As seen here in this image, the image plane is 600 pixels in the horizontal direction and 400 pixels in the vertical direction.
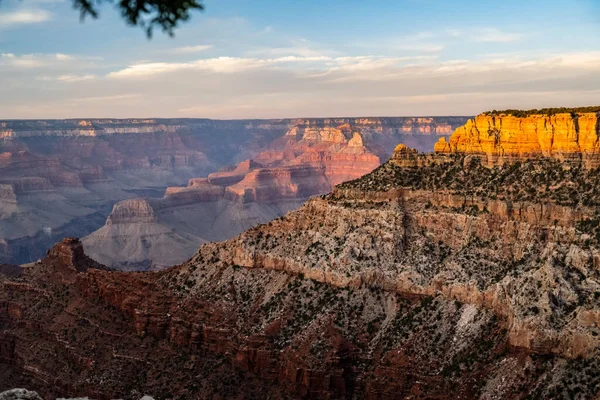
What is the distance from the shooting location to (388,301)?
192ft

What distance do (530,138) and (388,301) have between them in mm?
17854

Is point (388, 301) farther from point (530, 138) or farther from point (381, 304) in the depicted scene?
point (530, 138)

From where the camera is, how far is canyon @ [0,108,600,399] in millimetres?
49562

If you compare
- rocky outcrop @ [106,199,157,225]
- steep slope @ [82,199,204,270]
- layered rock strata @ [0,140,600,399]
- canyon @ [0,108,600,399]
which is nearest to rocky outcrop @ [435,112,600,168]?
canyon @ [0,108,600,399]

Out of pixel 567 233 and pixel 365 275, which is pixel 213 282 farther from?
pixel 567 233

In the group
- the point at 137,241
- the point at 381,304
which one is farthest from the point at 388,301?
the point at 137,241

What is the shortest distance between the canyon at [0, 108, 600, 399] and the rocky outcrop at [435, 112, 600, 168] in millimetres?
164

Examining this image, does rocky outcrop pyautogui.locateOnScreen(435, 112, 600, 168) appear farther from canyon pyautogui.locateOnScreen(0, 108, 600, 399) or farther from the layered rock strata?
the layered rock strata

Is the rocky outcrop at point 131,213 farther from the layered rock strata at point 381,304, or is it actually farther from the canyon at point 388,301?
the layered rock strata at point 381,304

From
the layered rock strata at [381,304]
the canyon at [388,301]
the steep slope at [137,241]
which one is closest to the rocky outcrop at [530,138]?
the canyon at [388,301]

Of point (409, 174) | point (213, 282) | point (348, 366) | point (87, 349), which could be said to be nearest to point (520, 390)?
point (348, 366)

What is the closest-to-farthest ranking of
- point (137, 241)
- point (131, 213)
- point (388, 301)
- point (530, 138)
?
1. point (388, 301)
2. point (530, 138)
3. point (137, 241)
4. point (131, 213)

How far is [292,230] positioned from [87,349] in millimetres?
21175

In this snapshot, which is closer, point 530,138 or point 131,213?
point 530,138
